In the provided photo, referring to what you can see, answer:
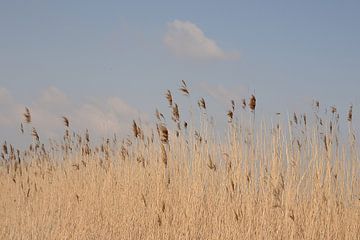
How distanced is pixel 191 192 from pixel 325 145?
162 cm

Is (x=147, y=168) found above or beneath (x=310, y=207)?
above


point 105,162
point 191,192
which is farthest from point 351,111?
point 105,162

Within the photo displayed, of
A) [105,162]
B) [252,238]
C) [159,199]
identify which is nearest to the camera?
[252,238]

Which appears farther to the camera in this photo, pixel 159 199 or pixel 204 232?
pixel 159 199

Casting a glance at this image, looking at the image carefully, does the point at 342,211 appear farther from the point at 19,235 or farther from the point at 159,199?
the point at 19,235

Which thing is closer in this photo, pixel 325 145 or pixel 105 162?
pixel 325 145

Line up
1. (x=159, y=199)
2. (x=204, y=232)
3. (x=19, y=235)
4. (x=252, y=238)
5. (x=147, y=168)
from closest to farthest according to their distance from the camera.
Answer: (x=252, y=238)
(x=204, y=232)
(x=159, y=199)
(x=19, y=235)
(x=147, y=168)

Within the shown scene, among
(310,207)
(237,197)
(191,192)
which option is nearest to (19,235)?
(191,192)

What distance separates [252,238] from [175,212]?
3.59ft

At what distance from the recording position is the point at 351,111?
5.11 meters

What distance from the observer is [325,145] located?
496 centimetres

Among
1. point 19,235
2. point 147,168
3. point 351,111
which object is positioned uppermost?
point 351,111

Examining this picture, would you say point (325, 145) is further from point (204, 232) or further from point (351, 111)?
point (204, 232)

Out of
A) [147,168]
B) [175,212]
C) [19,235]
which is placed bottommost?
[19,235]
